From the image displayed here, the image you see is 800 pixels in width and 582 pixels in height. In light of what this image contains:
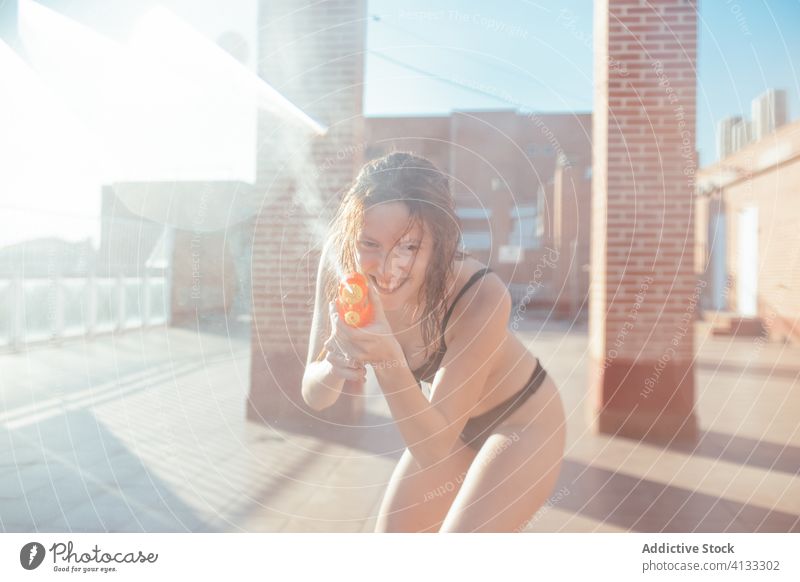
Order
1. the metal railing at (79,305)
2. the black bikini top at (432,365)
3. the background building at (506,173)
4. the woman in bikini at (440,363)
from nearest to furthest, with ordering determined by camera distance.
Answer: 1. the woman in bikini at (440,363)
2. the black bikini top at (432,365)
3. the background building at (506,173)
4. the metal railing at (79,305)

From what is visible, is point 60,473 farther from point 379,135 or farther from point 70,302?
point 379,135

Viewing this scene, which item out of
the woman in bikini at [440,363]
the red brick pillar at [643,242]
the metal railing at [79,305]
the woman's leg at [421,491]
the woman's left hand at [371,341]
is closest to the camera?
the woman's left hand at [371,341]

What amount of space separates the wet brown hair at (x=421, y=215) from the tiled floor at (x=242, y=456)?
1.75 ft

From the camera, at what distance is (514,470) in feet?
3.71

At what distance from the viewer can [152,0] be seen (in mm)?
1510

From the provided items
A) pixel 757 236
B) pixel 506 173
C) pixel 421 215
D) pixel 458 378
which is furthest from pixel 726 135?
pixel 458 378

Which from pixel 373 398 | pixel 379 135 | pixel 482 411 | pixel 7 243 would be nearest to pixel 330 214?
pixel 379 135

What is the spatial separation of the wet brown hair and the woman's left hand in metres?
0.19

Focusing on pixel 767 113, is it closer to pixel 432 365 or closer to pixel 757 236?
pixel 757 236

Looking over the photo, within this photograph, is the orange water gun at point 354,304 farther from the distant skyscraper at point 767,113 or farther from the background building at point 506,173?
the distant skyscraper at point 767,113

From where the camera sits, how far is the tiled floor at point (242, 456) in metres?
1.54

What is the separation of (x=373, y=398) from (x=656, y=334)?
1059 mm

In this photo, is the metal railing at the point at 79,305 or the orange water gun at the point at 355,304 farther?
the metal railing at the point at 79,305

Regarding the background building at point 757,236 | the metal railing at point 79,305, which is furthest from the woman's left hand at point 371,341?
the background building at point 757,236
